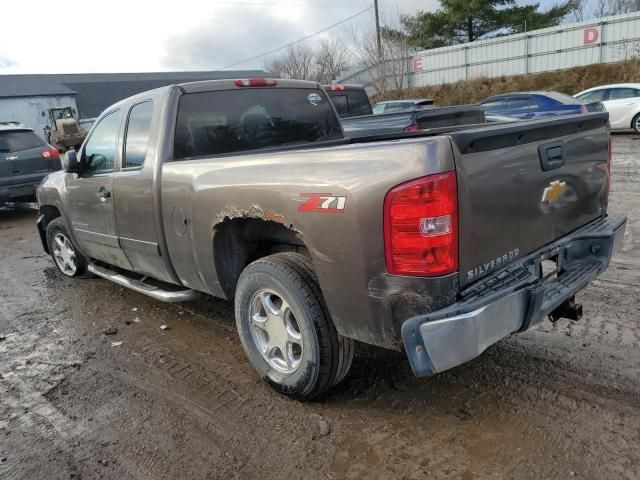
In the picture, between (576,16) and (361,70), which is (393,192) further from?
(576,16)

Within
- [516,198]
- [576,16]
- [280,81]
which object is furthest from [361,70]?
[516,198]

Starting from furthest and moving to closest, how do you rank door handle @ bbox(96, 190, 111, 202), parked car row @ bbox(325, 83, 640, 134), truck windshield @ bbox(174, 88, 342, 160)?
parked car row @ bbox(325, 83, 640, 134), door handle @ bbox(96, 190, 111, 202), truck windshield @ bbox(174, 88, 342, 160)

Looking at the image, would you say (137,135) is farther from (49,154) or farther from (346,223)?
(49,154)

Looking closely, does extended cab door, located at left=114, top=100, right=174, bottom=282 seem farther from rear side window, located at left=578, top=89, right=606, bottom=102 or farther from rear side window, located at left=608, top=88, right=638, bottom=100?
rear side window, located at left=578, top=89, right=606, bottom=102

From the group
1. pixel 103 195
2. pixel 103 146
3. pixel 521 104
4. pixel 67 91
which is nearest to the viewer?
pixel 103 195

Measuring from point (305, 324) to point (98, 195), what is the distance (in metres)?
2.73

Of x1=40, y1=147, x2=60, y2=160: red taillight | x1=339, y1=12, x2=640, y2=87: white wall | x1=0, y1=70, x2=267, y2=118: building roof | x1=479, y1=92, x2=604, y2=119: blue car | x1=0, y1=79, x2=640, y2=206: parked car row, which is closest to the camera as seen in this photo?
x1=0, y1=79, x2=640, y2=206: parked car row

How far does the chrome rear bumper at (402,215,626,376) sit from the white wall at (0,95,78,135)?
183ft

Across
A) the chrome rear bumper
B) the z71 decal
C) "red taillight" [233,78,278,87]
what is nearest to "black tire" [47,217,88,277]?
"red taillight" [233,78,278,87]

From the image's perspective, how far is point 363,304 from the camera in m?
2.61

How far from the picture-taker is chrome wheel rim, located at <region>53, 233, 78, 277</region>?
19.8 ft

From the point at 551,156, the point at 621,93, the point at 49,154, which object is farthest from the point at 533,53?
the point at 551,156

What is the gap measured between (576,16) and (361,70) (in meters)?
18.4

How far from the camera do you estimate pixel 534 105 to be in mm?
13617
